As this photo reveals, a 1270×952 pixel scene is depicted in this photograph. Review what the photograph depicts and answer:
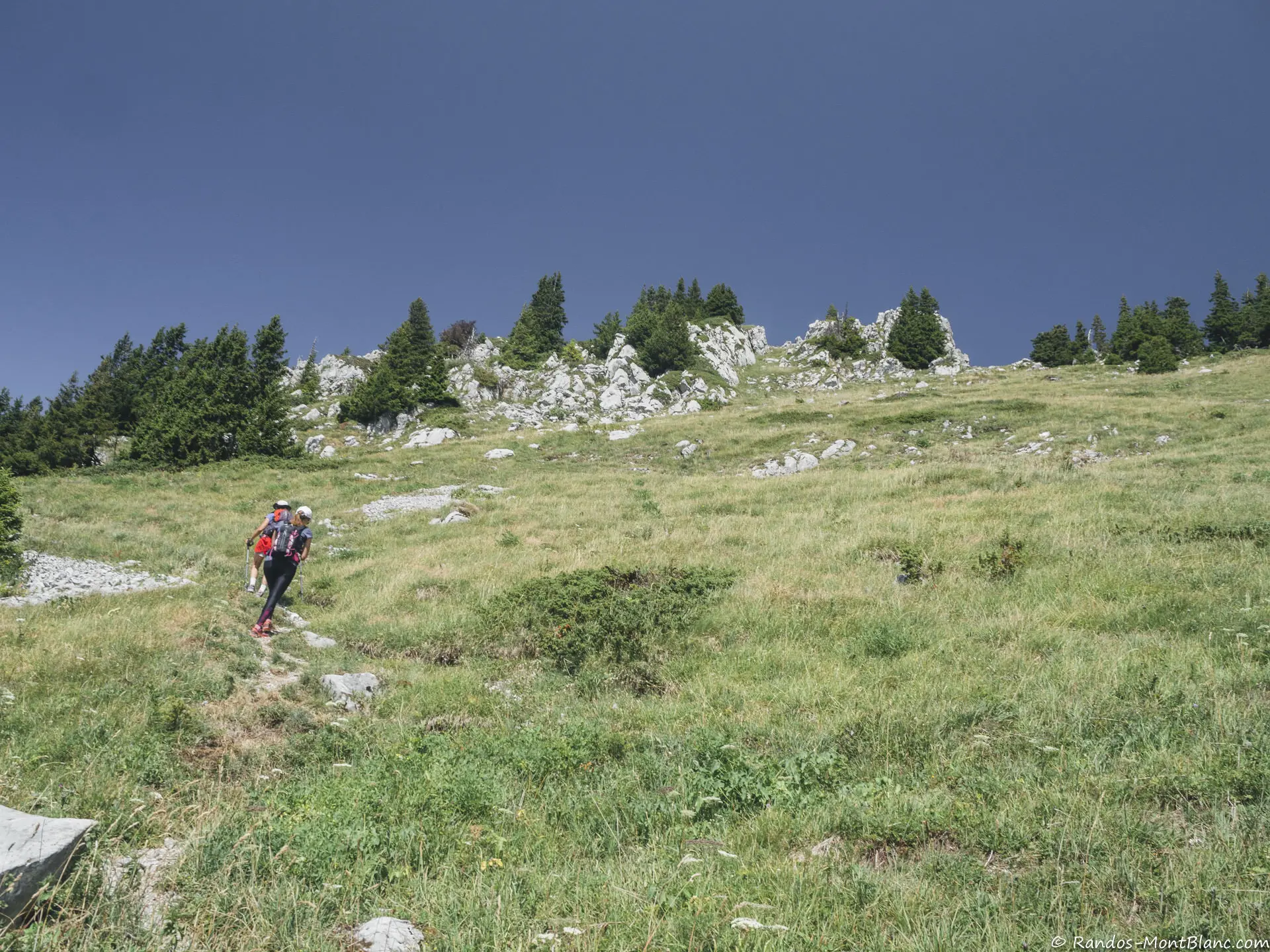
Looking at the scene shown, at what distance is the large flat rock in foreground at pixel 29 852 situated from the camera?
124 inches

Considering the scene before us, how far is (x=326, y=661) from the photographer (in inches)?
372

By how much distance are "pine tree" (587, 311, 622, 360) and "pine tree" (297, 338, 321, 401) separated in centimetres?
3616

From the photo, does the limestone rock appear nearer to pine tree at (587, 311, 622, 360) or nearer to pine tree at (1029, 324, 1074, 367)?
pine tree at (587, 311, 622, 360)

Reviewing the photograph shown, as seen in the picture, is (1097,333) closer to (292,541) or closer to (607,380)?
(607,380)

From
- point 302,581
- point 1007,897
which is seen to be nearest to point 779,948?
point 1007,897

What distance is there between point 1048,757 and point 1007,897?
2.01 metres

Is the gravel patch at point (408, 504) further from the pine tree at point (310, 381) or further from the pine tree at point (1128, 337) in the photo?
the pine tree at point (1128, 337)

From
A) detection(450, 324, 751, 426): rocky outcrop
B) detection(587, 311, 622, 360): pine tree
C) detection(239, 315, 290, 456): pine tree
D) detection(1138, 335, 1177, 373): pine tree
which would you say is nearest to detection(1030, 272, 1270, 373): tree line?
detection(1138, 335, 1177, 373): pine tree

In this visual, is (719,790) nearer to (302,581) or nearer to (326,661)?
(326,661)

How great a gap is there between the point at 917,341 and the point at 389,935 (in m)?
93.6

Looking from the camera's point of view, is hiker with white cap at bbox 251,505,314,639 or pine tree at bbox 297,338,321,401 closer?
hiker with white cap at bbox 251,505,314,639

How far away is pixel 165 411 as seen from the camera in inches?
1615

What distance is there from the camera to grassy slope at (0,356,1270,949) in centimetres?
340

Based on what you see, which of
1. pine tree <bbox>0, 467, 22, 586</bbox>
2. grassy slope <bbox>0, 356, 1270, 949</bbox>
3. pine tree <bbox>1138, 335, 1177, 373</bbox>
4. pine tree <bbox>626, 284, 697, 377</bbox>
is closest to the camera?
grassy slope <bbox>0, 356, 1270, 949</bbox>
